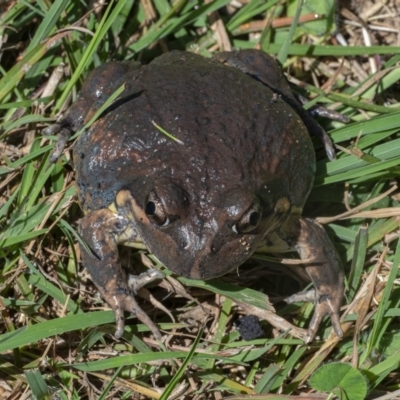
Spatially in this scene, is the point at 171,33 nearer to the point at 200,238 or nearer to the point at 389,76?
the point at 389,76

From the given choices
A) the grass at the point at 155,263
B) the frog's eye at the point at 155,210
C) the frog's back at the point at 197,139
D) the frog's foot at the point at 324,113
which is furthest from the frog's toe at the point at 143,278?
the frog's foot at the point at 324,113

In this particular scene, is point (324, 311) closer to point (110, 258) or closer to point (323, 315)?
point (323, 315)

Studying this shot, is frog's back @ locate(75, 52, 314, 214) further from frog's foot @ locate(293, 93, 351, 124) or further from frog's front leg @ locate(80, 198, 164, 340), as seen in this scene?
frog's foot @ locate(293, 93, 351, 124)

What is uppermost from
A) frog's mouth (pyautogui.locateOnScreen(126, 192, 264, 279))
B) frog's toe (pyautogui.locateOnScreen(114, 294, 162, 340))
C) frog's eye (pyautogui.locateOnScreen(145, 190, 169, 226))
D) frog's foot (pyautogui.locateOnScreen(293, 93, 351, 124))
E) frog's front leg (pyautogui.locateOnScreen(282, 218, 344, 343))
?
frog's eye (pyautogui.locateOnScreen(145, 190, 169, 226))

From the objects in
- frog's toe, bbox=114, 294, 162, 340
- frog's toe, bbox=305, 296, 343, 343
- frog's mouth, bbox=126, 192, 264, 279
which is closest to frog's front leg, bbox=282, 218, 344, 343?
frog's toe, bbox=305, 296, 343, 343

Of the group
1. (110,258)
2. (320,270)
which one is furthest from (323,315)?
(110,258)

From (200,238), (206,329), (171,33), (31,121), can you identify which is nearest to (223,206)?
(200,238)
